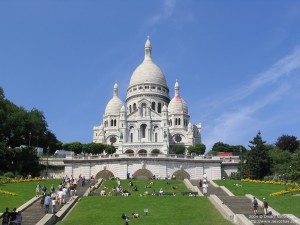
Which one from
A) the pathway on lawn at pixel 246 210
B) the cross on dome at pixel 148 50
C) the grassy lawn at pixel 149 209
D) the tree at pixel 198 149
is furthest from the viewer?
the cross on dome at pixel 148 50

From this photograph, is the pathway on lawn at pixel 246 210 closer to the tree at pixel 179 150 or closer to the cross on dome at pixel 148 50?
the tree at pixel 179 150

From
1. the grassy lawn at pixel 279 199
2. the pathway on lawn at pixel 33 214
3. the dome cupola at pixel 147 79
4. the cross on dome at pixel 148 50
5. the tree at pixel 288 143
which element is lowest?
the pathway on lawn at pixel 33 214

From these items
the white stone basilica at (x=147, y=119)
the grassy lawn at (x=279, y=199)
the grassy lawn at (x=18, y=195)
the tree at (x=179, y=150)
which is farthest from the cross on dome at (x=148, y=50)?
the grassy lawn at (x=279, y=199)

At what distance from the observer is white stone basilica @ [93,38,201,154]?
102 metres

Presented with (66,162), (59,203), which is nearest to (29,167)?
(66,162)

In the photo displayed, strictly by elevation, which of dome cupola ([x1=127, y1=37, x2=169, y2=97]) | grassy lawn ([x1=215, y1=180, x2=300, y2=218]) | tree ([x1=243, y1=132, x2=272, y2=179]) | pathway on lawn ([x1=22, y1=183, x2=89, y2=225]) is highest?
dome cupola ([x1=127, y1=37, x2=169, y2=97])

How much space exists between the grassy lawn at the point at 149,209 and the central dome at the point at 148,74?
300 feet

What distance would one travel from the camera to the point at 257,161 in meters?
63.7

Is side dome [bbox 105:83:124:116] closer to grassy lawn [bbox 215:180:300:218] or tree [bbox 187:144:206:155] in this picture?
tree [bbox 187:144:206:155]

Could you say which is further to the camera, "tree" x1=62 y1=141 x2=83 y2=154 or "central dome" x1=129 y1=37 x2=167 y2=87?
"central dome" x1=129 y1=37 x2=167 y2=87

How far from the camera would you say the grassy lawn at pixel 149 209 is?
27516mm

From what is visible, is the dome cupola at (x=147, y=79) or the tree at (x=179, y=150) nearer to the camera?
the tree at (x=179, y=150)

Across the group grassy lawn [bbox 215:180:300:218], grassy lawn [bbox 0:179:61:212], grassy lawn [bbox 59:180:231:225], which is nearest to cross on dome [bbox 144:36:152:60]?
grassy lawn [bbox 0:179:61:212]

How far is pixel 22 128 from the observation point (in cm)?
8012
